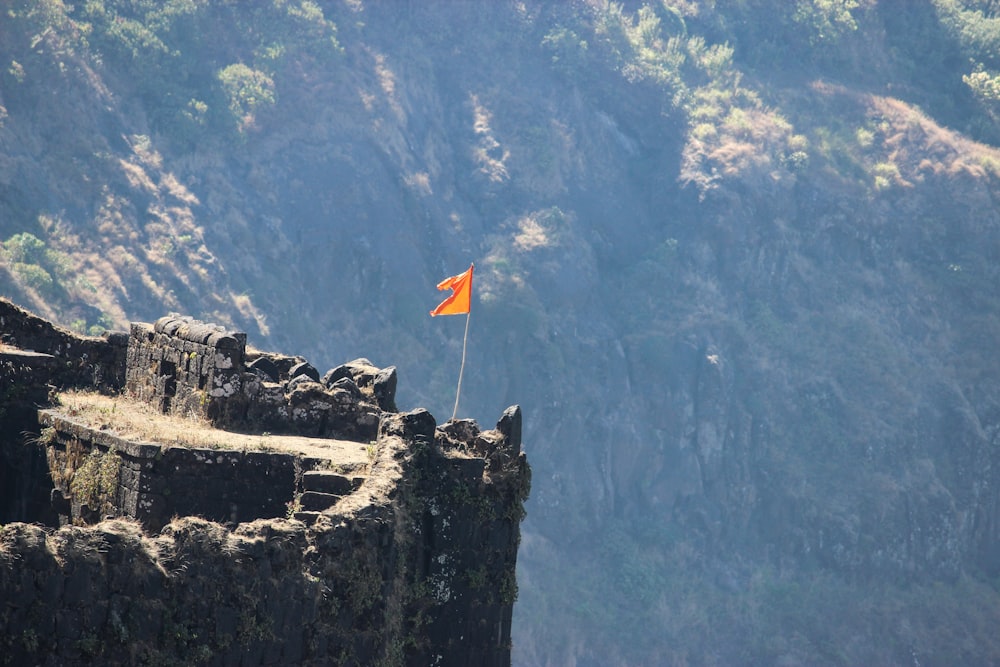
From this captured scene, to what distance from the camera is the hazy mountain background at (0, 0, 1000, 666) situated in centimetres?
8825

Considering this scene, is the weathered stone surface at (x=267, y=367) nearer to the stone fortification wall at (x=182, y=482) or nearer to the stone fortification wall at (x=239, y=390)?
the stone fortification wall at (x=239, y=390)

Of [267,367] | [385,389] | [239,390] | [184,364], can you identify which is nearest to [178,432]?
[239,390]

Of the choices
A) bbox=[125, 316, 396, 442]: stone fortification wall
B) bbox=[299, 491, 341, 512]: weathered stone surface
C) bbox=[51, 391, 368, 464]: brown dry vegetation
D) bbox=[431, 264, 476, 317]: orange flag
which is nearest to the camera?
bbox=[299, 491, 341, 512]: weathered stone surface

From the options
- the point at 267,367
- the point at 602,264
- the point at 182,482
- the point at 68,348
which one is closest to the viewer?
the point at 182,482

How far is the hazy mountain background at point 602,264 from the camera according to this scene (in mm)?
88250

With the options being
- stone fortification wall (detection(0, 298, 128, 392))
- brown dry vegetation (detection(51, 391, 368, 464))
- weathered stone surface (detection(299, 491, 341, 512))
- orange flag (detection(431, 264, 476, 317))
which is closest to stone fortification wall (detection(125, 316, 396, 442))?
brown dry vegetation (detection(51, 391, 368, 464))

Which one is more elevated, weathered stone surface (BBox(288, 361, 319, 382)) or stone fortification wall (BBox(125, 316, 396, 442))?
weathered stone surface (BBox(288, 361, 319, 382))

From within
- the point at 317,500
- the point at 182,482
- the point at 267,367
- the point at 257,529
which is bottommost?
the point at 257,529

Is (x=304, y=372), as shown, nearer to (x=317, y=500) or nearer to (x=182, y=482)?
(x=182, y=482)

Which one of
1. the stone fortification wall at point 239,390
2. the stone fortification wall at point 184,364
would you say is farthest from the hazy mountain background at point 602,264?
the stone fortification wall at point 239,390

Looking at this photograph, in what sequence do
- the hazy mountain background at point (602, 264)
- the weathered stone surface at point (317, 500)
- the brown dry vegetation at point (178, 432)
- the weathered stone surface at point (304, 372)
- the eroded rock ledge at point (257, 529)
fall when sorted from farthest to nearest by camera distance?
1. the hazy mountain background at point (602, 264)
2. the weathered stone surface at point (304, 372)
3. the brown dry vegetation at point (178, 432)
4. the weathered stone surface at point (317, 500)
5. the eroded rock ledge at point (257, 529)

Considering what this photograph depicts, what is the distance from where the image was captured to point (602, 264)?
105m

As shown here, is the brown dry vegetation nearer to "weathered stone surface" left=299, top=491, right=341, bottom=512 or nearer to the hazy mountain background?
"weathered stone surface" left=299, top=491, right=341, bottom=512

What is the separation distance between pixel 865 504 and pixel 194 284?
120ft
